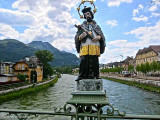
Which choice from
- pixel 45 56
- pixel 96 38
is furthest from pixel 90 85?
pixel 45 56

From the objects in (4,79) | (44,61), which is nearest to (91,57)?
(4,79)

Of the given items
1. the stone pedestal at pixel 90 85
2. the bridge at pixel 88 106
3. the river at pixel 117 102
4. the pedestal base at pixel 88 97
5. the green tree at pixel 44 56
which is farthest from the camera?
the green tree at pixel 44 56

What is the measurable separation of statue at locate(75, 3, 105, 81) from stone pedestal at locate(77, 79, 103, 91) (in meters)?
0.28

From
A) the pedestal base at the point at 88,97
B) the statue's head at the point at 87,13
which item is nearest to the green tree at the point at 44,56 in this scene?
the statue's head at the point at 87,13

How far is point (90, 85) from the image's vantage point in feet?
13.0

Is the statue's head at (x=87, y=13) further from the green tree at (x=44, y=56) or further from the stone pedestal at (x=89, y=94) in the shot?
the green tree at (x=44, y=56)

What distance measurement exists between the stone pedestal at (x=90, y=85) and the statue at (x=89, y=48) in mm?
285

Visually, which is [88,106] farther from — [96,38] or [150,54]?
[150,54]

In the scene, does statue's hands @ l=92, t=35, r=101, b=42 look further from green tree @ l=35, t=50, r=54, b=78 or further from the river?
green tree @ l=35, t=50, r=54, b=78

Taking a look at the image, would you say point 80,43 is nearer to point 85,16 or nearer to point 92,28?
point 92,28

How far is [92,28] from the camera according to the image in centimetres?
457

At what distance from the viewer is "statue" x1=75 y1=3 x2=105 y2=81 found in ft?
14.3

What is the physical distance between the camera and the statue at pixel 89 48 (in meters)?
4.35

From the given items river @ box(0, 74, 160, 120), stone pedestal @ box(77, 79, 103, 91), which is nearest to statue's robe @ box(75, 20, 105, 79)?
stone pedestal @ box(77, 79, 103, 91)
